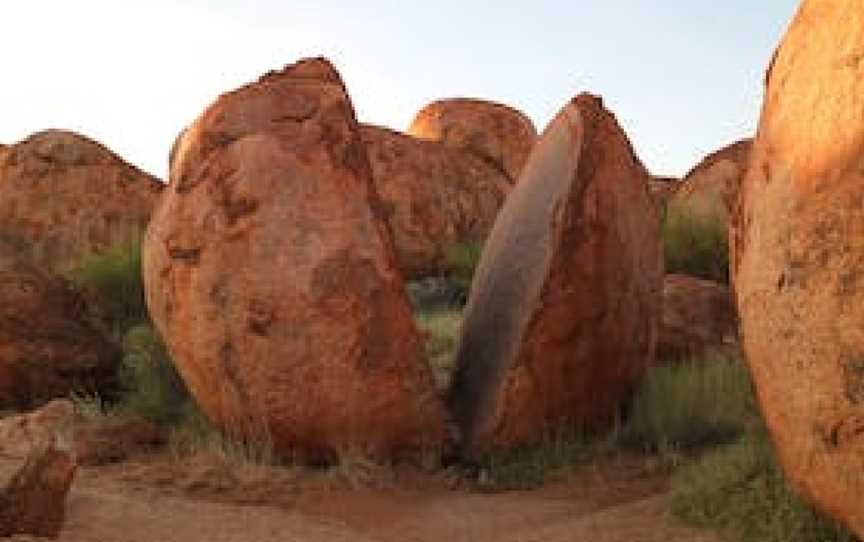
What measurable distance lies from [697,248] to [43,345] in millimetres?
6702

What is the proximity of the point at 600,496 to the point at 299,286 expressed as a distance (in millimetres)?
1954

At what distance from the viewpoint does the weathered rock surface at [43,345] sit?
10.5m

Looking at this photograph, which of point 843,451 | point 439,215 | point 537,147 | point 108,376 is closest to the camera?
point 843,451

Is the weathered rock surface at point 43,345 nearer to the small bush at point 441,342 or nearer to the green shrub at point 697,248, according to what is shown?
the small bush at point 441,342

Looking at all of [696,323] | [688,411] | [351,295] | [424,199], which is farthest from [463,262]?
[351,295]

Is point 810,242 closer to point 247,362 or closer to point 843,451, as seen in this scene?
point 843,451

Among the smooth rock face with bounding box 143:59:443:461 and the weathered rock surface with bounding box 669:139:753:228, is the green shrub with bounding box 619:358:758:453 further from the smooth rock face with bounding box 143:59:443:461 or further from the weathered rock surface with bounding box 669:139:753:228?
the weathered rock surface with bounding box 669:139:753:228

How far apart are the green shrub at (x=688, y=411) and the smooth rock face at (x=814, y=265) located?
3013 millimetres

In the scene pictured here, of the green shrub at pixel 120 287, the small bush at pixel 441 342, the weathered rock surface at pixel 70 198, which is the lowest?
the small bush at pixel 441 342

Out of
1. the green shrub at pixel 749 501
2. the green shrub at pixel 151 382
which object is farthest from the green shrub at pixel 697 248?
the green shrub at pixel 749 501

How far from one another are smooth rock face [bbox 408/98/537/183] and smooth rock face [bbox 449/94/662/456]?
10.6 meters

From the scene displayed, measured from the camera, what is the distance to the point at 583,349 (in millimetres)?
8211

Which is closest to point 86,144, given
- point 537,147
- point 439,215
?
point 439,215

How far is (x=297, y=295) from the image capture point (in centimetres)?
774
